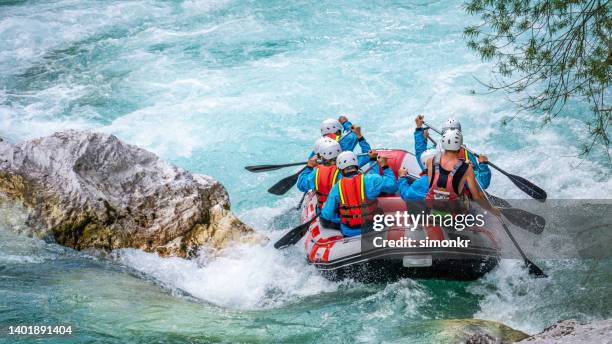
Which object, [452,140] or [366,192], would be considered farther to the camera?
[366,192]

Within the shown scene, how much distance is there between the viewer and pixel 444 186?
6.11m

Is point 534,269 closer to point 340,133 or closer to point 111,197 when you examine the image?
point 340,133

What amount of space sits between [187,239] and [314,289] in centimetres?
160

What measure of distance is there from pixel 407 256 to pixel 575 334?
6.98 ft

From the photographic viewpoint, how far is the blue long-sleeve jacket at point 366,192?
646 cm

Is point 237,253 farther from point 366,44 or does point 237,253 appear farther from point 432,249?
point 366,44

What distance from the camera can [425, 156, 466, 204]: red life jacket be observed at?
6.06 metres

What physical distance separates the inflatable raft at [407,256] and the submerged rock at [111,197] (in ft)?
4.33

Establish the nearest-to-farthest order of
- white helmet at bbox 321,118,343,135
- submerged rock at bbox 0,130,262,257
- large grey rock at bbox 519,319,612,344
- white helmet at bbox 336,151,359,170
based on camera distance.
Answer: large grey rock at bbox 519,319,612,344 < white helmet at bbox 336,151,359,170 < submerged rock at bbox 0,130,262,257 < white helmet at bbox 321,118,343,135

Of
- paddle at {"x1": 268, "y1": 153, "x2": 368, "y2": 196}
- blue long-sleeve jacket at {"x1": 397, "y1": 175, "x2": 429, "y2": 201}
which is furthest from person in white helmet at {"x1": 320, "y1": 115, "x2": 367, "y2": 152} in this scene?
blue long-sleeve jacket at {"x1": 397, "y1": 175, "x2": 429, "y2": 201}

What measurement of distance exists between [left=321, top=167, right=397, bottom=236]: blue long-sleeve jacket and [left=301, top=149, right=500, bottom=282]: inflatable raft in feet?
0.38

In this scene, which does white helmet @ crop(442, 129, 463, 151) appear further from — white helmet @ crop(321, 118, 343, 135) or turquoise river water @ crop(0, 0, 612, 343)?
white helmet @ crop(321, 118, 343, 135)

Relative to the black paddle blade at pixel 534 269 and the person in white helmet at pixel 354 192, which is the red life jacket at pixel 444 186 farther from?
the black paddle blade at pixel 534 269

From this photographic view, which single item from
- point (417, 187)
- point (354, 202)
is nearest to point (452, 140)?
point (417, 187)
